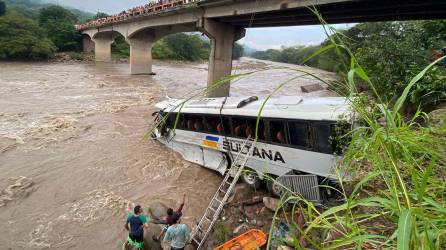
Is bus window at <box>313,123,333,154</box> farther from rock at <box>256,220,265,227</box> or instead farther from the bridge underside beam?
the bridge underside beam

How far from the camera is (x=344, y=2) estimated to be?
48.3 ft

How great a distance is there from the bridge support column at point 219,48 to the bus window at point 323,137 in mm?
17971

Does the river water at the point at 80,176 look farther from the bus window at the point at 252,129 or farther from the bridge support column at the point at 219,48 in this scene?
the bridge support column at the point at 219,48

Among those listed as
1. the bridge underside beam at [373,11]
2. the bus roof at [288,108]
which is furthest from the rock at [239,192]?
the bridge underside beam at [373,11]

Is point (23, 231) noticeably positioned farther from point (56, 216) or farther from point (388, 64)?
point (388, 64)

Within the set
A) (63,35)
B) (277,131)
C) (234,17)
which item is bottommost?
(277,131)

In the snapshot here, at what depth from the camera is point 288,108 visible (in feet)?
25.3

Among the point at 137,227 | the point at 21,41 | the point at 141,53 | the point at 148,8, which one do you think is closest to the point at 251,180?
the point at 137,227

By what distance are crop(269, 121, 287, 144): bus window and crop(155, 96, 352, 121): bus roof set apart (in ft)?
0.79

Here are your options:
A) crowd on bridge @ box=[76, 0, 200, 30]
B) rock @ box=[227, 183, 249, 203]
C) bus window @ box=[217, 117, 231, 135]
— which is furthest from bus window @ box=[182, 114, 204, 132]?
crowd on bridge @ box=[76, 0, 200, 30]

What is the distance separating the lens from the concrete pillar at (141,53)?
141 ft

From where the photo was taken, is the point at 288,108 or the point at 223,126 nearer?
the point at 288,108

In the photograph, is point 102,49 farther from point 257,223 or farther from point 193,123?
point 257,223

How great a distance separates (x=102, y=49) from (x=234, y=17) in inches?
1907
